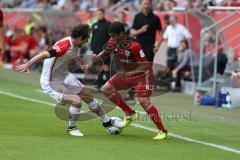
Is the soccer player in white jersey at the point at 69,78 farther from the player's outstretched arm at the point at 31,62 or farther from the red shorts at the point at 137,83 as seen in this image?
the red shorts at the point at 137,83

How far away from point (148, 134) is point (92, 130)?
0.94m

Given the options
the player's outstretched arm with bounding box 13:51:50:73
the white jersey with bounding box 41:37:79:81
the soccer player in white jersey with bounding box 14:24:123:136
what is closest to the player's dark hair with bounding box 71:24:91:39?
the soccer player in white jersey with bounding box 14:24:123:136

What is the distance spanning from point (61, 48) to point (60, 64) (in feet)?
1.81

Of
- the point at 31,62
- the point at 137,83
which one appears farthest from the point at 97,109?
the point at 31,62

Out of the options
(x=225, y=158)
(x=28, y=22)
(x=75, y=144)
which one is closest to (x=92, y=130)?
(x=75, y=144)

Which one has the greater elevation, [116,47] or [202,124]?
[116,47]

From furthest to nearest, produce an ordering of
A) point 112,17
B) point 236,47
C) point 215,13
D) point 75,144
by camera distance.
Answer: point 112,17 < point 215,13 < point 236,47 < point 75,144

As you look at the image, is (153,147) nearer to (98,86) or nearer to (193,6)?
(98,86)

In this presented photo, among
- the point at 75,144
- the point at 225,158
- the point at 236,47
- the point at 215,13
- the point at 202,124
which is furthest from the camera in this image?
the point at 215,13

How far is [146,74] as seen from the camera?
13039 millimetres

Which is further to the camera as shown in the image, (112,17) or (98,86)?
(112,17)

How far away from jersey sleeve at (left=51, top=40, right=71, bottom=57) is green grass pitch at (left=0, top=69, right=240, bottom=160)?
1.26 metres

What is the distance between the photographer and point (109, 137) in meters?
12.5

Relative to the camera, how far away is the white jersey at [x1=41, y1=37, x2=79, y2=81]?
1223cm
